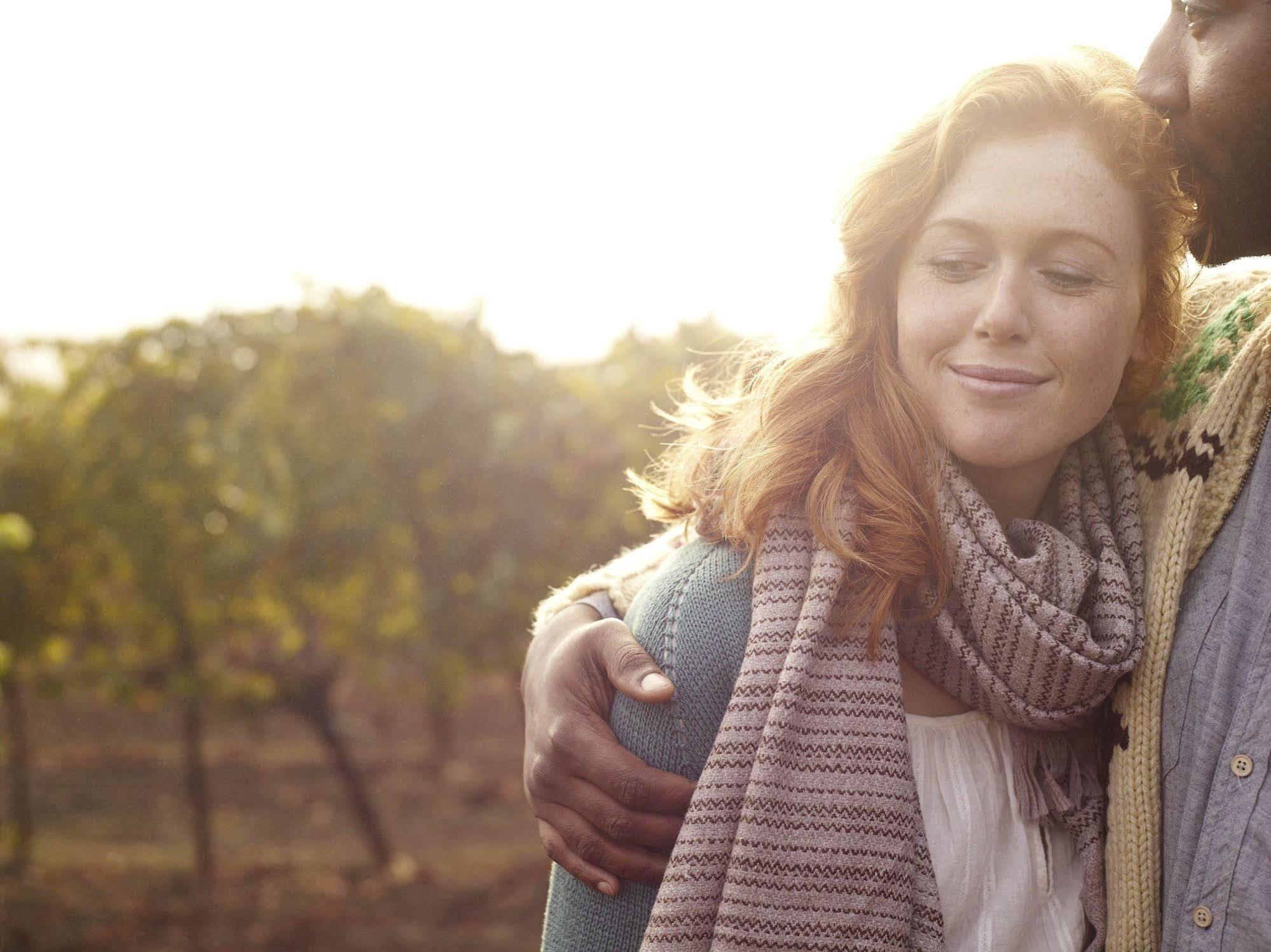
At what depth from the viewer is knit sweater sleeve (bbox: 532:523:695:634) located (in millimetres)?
2010

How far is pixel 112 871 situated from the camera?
225 inches

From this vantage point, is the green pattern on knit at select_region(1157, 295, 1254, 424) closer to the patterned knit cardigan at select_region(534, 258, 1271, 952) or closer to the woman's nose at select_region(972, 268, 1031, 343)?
the patterned knit cardigan at select_region(534, 258, 1271, 952)

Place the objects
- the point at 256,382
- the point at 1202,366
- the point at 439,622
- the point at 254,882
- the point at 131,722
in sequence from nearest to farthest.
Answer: the point at 1202,366 → the point at 256,382 → the point at 439,622 → the point at 254,882 → the point at 131,722

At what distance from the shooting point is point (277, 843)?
638 centimetres

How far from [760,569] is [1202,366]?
0.79 meters

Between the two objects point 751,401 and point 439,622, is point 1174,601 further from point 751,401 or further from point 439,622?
point 439,622

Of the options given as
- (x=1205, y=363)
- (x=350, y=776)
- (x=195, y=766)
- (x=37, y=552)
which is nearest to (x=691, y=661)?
(x=1205, y=363)

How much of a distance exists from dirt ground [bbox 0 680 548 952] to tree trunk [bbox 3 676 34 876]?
13cm

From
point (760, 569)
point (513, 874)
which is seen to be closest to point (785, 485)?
point (760, 569)

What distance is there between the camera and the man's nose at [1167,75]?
1604 millimetres

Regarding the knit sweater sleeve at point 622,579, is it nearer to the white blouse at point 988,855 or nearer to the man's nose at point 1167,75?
the white blouse at point 988,855

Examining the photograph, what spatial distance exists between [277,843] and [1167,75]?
6228 millimetres

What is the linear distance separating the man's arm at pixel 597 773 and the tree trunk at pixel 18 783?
5215 mm

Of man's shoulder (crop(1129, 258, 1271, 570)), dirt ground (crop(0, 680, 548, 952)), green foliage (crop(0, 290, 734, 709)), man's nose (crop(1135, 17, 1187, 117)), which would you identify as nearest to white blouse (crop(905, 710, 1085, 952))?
man's shoulder (crop(1129, 258, 1271, 570))
